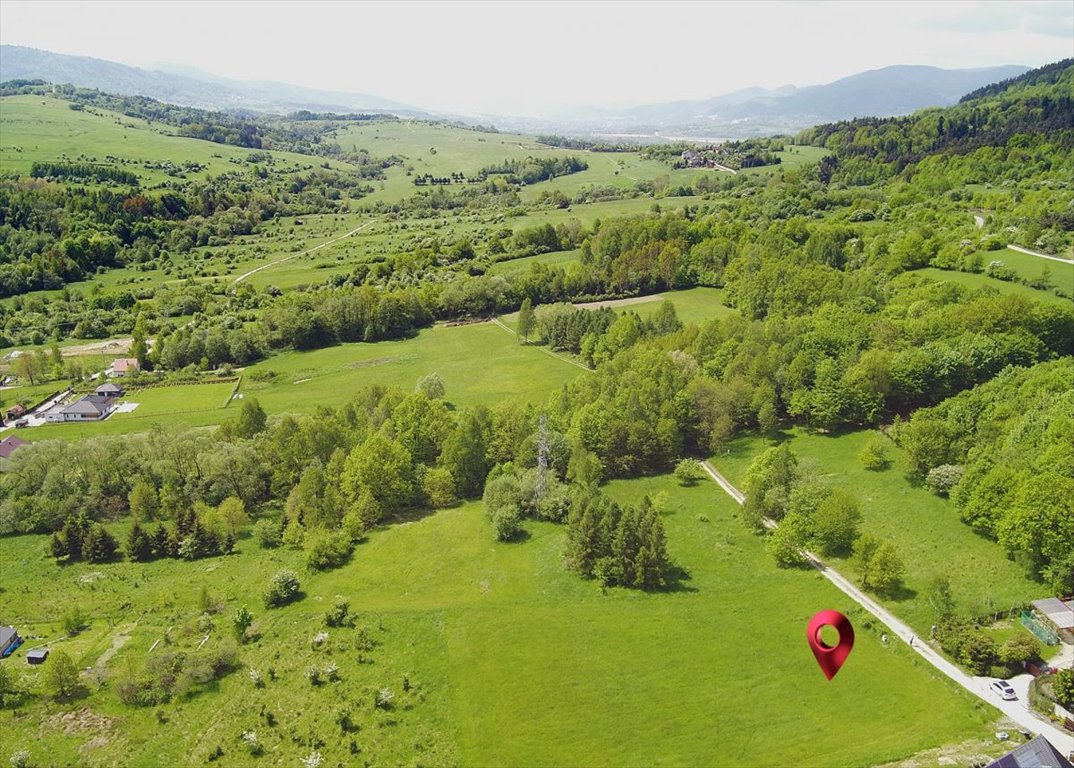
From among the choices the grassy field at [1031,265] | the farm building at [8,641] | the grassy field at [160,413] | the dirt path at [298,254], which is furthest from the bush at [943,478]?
the dirt path at [298,254]

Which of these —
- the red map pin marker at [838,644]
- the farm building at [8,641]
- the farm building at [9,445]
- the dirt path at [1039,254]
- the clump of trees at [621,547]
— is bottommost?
the farm building at [9,445]

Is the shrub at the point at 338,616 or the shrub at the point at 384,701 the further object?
the shrub at the point at 338,616

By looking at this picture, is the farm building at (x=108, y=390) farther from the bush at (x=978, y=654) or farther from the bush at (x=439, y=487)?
the bush at (x=978, y=654)

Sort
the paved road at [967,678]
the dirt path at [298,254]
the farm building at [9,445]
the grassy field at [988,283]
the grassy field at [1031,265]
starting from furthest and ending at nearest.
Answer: the dirt path at [298,254], the grassy field at [1031,265], the grassy field at [988,283], the farm building at [9,445], the paved road at [967,678]

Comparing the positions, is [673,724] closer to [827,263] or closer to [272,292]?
[827,263]

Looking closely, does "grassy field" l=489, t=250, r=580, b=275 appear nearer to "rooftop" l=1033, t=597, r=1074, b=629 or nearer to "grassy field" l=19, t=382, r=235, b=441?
"grassy field" l=19, t=382, r=235, b=441

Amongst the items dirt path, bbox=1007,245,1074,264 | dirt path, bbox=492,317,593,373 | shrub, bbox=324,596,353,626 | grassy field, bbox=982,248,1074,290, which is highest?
dirt path, bbox=1007,245,1074,264

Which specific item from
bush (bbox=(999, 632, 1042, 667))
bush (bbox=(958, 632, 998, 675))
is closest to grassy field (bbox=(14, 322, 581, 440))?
bush (bbox=(958, 632, 998, 675))

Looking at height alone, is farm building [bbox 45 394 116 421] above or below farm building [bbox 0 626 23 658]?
below
